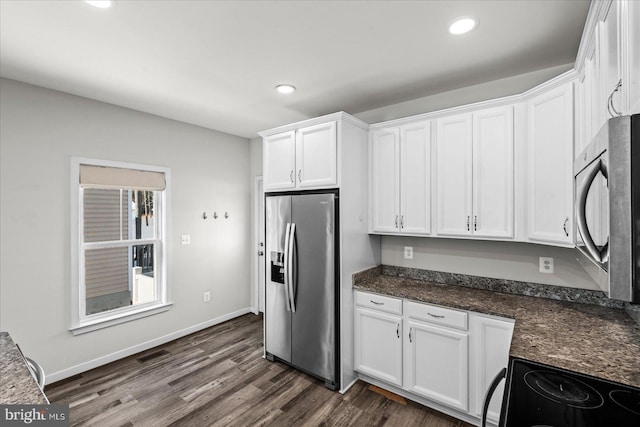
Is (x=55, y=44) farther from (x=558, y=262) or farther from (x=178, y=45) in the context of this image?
(x=558, y=262)

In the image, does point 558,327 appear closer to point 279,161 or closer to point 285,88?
point 279,161

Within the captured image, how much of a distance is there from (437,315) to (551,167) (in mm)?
1301

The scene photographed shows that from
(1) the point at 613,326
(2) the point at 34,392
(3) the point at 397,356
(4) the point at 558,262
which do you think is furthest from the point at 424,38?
(2) the point at 34,392

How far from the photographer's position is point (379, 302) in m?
2.62

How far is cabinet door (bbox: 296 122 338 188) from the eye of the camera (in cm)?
271

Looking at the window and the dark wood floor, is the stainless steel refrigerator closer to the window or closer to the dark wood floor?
the dark wood floor

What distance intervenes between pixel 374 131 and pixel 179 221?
2.57 m

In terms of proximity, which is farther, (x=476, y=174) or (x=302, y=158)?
(x=302, y=158)

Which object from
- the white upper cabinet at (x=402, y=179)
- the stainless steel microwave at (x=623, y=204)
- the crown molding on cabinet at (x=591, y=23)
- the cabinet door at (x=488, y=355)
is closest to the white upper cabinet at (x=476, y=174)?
the white upper cabinet at (x=402, y=179)

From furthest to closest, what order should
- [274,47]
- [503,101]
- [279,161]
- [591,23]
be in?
[279,161]
[503,101]
[274,47]
[591,23]

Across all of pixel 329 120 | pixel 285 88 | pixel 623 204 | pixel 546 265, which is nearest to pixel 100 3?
pixel 285 88

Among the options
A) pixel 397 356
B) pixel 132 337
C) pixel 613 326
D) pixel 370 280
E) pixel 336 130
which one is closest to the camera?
pixel 613 326

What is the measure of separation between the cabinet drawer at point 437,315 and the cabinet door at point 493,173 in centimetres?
66

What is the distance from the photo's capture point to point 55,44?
202cm
